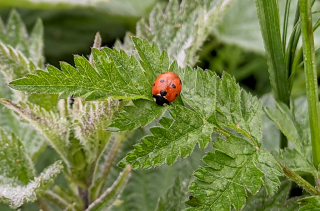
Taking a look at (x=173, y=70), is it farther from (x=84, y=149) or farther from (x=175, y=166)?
(x=175, y=166)

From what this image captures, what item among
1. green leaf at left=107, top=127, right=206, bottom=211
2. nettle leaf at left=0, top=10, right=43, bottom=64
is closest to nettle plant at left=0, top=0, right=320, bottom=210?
green leaf at left=107, top=127, right=206, bottom=211

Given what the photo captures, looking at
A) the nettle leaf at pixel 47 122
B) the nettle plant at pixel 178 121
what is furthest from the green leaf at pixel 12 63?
the nettle leaf at pixel 47 122

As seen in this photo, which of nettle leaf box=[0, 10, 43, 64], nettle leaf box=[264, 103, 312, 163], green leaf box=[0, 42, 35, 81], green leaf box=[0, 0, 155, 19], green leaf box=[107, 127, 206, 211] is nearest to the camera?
nettle leaf box=[264, 103, 312, 163]

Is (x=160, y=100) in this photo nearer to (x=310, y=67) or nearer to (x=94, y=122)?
(x=94, y=122)

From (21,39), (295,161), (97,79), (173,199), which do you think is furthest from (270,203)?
(21,39)

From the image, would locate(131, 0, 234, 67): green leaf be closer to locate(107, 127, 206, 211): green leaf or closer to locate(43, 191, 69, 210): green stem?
locate(107, 127, 206, 211): green leaf

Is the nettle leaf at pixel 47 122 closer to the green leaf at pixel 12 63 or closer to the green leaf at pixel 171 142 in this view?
the green leaf at pixel 12 63
